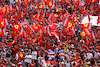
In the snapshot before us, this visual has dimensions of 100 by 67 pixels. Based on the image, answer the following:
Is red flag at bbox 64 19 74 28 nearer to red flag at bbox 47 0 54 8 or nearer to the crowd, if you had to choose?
the crowd

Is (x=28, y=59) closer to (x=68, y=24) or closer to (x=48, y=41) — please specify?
(x=48, y=41)

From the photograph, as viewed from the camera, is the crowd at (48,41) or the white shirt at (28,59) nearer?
the white shirt at (28,59)

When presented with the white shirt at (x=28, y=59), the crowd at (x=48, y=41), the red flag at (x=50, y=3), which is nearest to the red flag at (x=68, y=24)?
the crowd at (x=48, y=41)

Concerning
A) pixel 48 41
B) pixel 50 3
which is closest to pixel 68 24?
pixel 48 41

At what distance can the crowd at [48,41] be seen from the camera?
7161 millimetres

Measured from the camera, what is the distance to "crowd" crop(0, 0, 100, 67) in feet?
23.5

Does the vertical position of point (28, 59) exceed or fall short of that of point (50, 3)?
it falls short

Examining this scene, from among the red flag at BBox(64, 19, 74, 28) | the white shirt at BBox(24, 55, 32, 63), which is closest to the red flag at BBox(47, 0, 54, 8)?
the red flag at BBox(64, 19, 74, 28)

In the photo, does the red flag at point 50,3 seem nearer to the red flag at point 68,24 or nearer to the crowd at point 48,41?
the crowd at point 48,41

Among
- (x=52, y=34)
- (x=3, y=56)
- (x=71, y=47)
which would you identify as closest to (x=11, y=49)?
(x=3, y=56)

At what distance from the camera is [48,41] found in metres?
9.30

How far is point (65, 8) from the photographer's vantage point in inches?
580

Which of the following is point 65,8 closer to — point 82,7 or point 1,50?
point 82,7

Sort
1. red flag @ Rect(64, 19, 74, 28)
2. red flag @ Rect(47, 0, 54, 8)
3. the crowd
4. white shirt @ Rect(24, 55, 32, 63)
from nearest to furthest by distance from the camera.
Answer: white shirt @ Rect(24, 55, 32, 63), the crowd, red flag @ Rect(64, 19, 74, 28), red flag @ Rect(47, 0, 54, 8)
